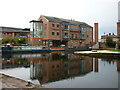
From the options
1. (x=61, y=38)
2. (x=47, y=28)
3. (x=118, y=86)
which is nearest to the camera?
(x=118, y=86)

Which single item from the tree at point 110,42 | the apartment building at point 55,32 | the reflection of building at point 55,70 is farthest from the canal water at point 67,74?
the tree at point 110,42

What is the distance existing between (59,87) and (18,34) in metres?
65.9

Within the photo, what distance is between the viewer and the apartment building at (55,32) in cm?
5362

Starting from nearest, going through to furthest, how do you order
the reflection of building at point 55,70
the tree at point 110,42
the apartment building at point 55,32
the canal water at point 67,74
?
the canal water at point 67,74 < the reflection of building at point 55,70 < the apartment building at point 55,32 < the tree at point 110,42

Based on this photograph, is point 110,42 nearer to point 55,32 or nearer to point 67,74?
point 55,32

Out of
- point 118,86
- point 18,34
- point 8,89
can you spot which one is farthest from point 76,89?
point 18,34

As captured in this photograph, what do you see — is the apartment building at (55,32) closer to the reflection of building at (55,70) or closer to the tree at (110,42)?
the tree at (110,42)

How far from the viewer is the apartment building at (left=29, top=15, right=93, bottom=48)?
5362 cm

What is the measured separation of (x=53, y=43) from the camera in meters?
57.9

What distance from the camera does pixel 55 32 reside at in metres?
54.9

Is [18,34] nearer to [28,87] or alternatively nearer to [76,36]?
[76,36]

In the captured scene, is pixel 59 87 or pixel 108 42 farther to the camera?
pixel 108 42

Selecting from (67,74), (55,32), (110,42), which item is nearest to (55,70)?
(67,74)

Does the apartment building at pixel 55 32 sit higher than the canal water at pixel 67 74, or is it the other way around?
the apartment building at pixel 55 32
